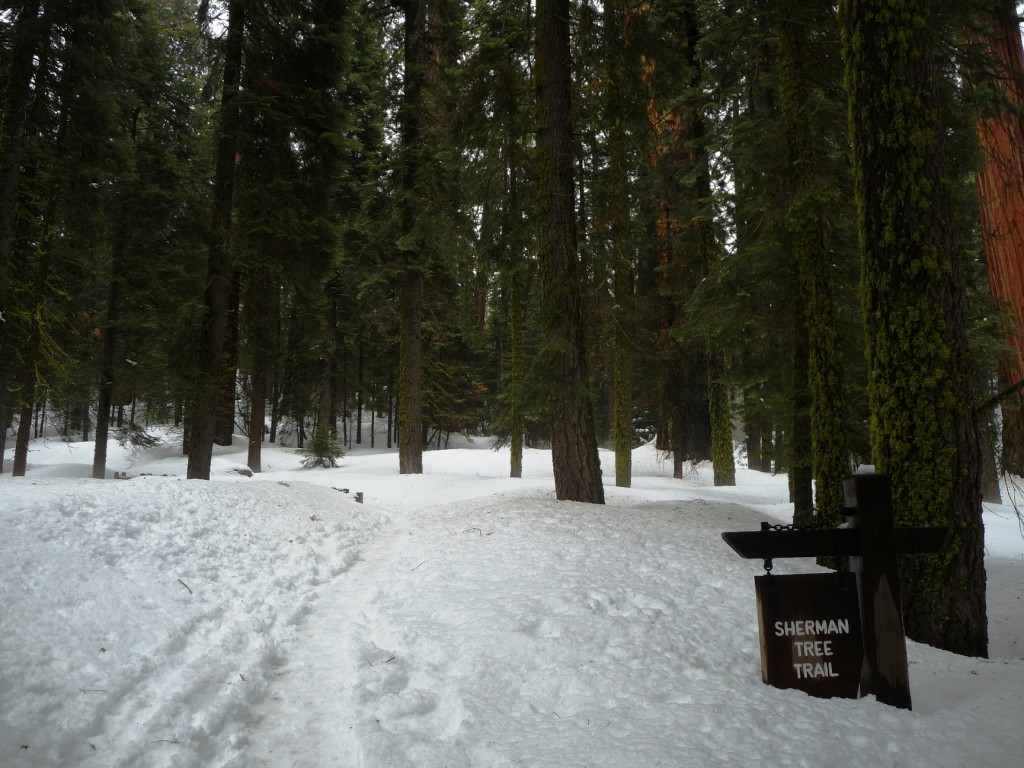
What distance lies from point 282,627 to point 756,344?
277 inches

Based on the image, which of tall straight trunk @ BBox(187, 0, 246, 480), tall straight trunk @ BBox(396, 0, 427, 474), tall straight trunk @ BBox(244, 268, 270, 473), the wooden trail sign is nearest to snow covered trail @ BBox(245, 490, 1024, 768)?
the wooden trail sign

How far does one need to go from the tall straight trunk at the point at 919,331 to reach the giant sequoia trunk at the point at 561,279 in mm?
4481

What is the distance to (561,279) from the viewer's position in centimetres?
834

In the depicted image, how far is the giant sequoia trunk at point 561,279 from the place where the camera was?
325 inches

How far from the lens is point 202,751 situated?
2727 millimetres

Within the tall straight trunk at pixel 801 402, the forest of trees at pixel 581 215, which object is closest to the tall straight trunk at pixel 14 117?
the forest of trees at pixel 581 215

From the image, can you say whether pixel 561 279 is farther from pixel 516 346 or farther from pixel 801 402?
pixel 516 346

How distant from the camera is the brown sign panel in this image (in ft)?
10.5

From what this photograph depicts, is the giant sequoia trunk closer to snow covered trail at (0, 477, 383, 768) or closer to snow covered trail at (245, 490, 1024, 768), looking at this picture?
snow covered trail at (245, 490, 1024, 768)

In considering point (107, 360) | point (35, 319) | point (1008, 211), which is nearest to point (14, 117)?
point (35, 319)

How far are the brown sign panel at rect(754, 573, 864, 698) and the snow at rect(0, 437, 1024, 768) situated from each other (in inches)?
4.7

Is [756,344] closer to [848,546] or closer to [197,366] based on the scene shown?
[848,546]

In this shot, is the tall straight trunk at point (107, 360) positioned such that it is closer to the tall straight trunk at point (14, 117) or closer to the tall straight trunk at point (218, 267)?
the tall straight trunk at point (14, 117)

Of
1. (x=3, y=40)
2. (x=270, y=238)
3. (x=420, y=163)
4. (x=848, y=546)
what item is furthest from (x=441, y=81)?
(x=848, y=546)
